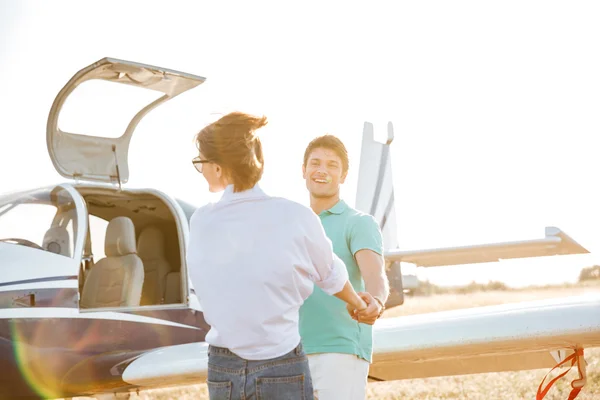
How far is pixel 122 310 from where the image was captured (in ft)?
16.9

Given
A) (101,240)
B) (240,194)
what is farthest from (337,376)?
(101,240)

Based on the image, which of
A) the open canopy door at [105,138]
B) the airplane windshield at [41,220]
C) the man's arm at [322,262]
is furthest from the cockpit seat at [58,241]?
the man's arm at [322,262]

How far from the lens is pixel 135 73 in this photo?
535 cm

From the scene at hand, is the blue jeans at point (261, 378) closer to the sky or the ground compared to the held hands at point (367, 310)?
closer to the ground

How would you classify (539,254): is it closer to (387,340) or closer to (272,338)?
(387,340)

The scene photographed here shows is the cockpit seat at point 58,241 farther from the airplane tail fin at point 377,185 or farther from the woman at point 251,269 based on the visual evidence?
the airplane tail fin at point 377,185

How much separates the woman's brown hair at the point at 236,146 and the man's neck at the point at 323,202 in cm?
74

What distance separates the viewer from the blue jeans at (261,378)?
5.66 ft

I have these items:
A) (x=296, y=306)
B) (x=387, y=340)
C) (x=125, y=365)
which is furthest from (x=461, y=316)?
(x=296, y=306)

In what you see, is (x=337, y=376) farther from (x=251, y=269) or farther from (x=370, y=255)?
(x=251, y=269)

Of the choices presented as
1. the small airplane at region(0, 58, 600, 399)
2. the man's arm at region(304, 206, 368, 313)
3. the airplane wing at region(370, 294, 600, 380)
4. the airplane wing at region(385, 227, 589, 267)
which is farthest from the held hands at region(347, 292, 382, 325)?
the airplane wing at region(385, 227, 589, 267)

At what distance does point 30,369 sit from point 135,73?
217 centimetres

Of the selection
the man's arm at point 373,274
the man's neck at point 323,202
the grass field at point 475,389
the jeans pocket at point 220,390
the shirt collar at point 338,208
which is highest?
the man's neck at point 323,202

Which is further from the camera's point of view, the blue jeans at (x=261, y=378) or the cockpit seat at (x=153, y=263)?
the cockpit seat at (x=153, y=263)
